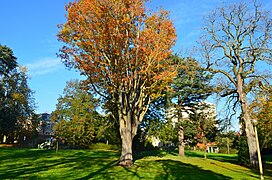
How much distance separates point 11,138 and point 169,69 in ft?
112

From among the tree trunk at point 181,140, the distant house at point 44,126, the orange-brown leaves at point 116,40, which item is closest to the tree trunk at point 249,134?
the orange-brown leaves at point 116,40

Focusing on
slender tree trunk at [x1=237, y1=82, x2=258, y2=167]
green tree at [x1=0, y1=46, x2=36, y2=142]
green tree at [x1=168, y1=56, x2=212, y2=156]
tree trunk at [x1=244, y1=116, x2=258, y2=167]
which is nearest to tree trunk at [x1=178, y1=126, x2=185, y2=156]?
green tree at [x1=168, y1=56, x2=212, y2=156]

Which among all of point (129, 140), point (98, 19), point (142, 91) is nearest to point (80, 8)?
point (98, 19)

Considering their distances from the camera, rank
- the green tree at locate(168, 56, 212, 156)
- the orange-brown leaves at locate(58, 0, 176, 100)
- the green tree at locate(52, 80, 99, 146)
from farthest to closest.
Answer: the green tree at locate(52, 80, 99, 146)
the green tree at locate(168, 56, 212, 156)
the orange-brown leaves at locate(58, 0, 176, 100)

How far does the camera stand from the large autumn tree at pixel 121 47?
1459cm

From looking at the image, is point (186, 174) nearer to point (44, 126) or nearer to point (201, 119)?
point (201, 119)

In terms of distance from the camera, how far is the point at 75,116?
3359 centimetres

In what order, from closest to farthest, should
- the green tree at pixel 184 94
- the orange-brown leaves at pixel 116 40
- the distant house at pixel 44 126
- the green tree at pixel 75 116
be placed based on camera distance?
the orange-brown leaves at pixel 116 40 < the green tree at pixel 184 94 < the green tree at pixel 75 116 < the distant house at pixel 44 126

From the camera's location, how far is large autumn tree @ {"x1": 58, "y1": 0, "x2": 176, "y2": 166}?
47.9 feet

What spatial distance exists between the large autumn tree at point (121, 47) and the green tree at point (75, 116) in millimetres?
15247

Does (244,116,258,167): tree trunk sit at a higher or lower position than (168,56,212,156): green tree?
lower

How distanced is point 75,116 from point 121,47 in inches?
829

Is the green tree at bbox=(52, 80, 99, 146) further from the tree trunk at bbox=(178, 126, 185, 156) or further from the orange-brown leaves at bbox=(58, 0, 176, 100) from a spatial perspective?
the orange-brown leaves at bbox=(58, 0, 176, 100)

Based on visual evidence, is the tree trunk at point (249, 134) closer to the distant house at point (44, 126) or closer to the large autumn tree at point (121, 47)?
the large autumn tree at point (121, 47)
